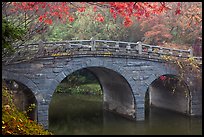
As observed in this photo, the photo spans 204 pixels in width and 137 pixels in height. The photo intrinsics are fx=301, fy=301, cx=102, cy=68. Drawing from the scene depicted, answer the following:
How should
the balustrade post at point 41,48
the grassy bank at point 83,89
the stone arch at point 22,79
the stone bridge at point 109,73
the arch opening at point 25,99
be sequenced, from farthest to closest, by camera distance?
1. the grassy bank at point 83,89
2. the arch opening at point 25,99
3. the stone bridge at point 109,73
4. the balustrade post at point 41,48
5. the stone arch at point 22,79

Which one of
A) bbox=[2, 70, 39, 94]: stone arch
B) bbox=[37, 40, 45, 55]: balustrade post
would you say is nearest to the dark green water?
bbox=[2, 70, 39, 94]: stone arch

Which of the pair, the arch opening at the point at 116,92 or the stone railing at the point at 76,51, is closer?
the stone railing at the point at 76,51

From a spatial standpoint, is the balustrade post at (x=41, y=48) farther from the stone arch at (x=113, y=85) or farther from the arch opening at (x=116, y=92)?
the arch opening at (x=116, y=92)

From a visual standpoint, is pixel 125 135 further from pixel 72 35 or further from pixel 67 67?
pixel 72 35

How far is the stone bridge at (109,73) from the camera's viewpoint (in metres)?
14.8

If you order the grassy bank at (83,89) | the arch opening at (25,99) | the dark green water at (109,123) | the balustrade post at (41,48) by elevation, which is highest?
the balustrade post at (41,48)

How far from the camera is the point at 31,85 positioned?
48.7ft

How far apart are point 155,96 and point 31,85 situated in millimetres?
10811

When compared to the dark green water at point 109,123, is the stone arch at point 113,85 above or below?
above

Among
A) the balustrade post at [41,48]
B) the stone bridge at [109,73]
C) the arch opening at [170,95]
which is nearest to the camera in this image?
the balustrade post at [41,48]

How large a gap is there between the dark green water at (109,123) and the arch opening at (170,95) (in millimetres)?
554

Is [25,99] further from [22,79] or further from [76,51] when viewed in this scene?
[76,51]

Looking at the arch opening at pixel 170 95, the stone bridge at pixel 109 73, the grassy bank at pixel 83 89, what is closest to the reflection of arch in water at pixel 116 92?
the stone bridge at pixel 109 73

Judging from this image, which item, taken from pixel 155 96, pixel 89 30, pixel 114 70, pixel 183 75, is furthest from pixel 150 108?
pixel 89 30
